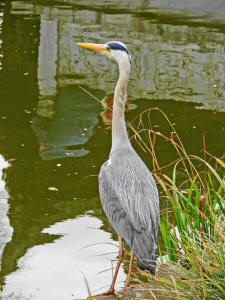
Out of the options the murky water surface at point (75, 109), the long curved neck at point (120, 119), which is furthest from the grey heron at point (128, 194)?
the murky water surface at point (75, 109)

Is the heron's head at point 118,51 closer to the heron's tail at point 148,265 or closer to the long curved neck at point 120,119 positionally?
the long curved neck at point 120,119

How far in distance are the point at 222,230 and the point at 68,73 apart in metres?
6.48

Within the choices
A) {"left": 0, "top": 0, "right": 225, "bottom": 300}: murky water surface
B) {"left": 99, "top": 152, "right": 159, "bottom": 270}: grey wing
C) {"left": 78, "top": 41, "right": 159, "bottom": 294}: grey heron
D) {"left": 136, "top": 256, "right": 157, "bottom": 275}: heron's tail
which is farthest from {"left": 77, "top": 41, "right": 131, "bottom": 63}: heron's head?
{"left": 136, "top": 256, "right": 157, "bottom": 275}: heron's tail

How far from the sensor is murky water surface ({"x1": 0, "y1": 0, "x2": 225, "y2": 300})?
4.89 m

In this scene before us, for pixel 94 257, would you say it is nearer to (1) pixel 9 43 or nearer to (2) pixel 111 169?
(2) pixel 111 169

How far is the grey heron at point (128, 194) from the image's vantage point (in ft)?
12.2

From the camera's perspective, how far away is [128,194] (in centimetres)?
388

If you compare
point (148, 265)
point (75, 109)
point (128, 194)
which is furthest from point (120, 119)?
point (75, 109)

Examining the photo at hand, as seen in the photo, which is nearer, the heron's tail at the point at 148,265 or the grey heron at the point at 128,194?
the heron's tail at the point at 148,265

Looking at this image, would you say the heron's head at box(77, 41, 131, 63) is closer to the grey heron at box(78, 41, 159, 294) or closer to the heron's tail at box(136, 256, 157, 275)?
the grey heron at box(78, 41, 159, 294)

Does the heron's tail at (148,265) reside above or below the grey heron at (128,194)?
below

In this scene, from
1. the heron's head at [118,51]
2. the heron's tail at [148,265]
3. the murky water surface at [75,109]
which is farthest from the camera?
the murky water surface at [75,109]

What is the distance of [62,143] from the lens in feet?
23.2

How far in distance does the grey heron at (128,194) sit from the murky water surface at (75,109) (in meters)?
0.16
